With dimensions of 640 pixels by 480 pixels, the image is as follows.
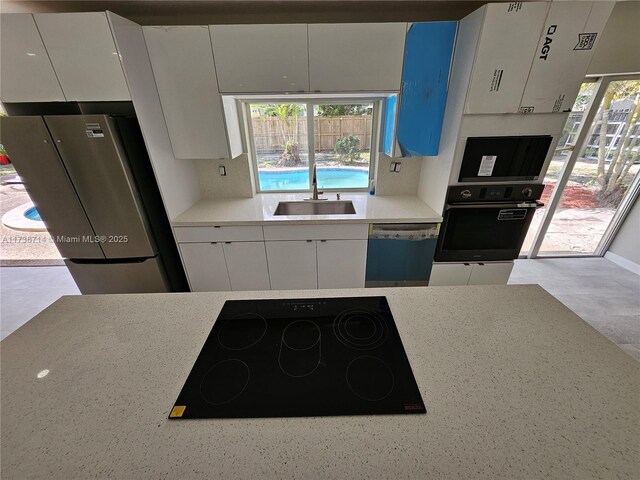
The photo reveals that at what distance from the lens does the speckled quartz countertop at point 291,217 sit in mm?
1989

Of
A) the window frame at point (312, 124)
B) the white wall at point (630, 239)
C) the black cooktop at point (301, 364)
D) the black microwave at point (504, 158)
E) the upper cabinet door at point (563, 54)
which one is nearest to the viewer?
the black cooktop at point (301, 364)

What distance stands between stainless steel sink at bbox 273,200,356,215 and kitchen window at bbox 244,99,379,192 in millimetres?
272

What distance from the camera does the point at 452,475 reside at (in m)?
0.49

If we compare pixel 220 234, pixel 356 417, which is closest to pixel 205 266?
pixel 220 234

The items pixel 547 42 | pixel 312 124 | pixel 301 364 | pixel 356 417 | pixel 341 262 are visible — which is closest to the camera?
pixel 356 417

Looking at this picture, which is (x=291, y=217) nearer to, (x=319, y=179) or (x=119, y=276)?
(x=319, y=179)

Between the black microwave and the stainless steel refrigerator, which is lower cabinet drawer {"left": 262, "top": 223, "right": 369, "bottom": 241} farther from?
the stainless steel refrigerator

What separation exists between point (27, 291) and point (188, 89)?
2.96m

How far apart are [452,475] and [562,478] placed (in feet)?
0.72

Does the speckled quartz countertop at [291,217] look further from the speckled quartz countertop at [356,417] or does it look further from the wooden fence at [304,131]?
the speckled quartz countertop at [356,417]

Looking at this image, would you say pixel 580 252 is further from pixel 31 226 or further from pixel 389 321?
pixel 31 226

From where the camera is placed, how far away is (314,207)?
250cm

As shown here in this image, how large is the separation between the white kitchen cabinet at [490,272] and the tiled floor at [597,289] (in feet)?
2.16

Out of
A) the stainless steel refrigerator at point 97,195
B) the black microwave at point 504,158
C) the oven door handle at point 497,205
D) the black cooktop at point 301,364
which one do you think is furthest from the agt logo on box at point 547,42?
the stainless steel refrigerator at point 97,195
